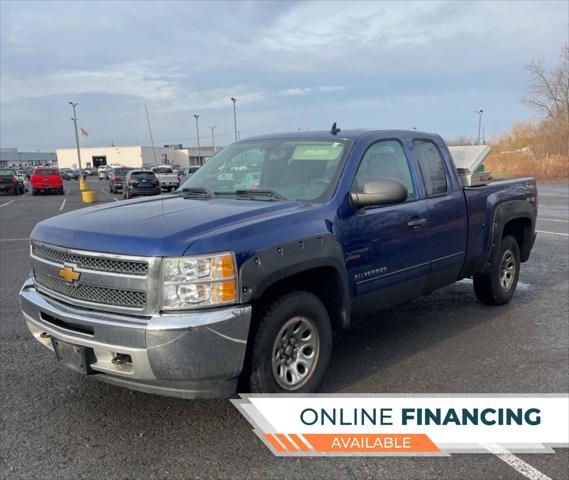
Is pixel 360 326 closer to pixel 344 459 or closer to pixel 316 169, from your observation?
pixel 316 169

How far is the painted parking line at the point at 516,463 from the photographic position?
287 cm

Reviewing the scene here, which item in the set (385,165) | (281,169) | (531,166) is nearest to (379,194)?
(385,165)

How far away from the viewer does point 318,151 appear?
14.0 feet

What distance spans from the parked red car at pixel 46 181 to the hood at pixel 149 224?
31843 mm

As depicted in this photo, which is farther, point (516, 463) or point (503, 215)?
point (503, 215)

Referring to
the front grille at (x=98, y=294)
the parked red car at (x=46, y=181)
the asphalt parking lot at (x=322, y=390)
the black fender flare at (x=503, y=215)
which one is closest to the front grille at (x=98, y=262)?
the front grille at (x=98, y=294)

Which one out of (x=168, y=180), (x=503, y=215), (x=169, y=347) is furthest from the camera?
(x=168, y=180)

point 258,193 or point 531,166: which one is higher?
point 258,193

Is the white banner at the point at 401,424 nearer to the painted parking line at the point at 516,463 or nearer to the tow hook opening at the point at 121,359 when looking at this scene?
the painted parking line at the point at 516,463

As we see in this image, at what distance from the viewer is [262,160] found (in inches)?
178

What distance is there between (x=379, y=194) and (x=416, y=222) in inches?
30.9

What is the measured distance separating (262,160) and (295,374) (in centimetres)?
191

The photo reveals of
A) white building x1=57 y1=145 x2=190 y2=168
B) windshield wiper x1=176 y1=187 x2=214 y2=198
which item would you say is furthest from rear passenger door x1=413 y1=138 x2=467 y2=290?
white building x1=57 y1=145 x2=190 y2=168

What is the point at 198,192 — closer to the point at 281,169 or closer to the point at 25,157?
the point at 281,169
